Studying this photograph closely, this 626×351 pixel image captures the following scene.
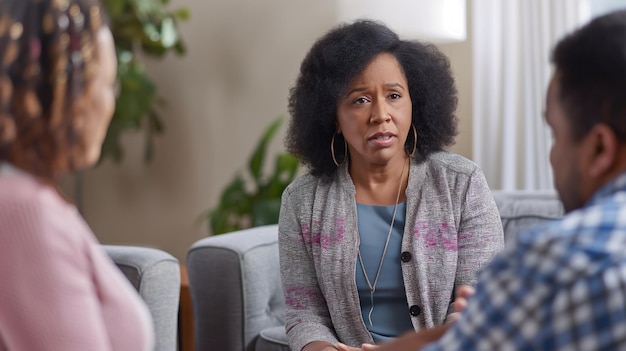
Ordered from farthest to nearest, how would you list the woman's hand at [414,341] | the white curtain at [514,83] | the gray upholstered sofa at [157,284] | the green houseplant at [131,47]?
1. the green houseplant at [131,47]
2. the white curtain at [514,83]
3. the gray upholstered sofa at [157,284]
4. the woman's hand at [414,341]

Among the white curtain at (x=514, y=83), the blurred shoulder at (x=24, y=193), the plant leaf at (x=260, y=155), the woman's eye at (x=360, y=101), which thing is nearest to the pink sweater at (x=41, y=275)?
the blurred shoulder at (x=24, y=193)

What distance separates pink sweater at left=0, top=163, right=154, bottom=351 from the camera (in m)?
0.90

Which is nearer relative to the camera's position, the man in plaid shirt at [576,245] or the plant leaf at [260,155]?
the man in plaid shirt at [576,245]

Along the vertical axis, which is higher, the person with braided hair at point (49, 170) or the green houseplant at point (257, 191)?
the person with braided hair at point (49, 170)

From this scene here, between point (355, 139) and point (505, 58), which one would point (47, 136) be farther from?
point (505, 58)

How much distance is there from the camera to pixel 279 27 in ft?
13.3

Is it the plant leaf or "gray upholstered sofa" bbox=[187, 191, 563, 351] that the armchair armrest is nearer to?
"gray upholstered sofa" bbox=[187, 191, 563, 351]

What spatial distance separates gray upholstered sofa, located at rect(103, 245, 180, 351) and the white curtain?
152 centimetres

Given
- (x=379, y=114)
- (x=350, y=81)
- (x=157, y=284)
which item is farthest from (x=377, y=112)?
(x=157, y=284)

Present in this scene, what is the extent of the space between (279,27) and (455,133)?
204 centimetres

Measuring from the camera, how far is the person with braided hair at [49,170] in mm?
906

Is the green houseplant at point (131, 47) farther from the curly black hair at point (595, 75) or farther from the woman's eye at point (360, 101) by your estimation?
the curly black hair at point (595, 75)

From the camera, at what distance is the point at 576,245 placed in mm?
828

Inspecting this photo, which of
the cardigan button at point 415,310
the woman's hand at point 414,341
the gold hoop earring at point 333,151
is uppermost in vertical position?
the gold hoop earring at point 333,151
